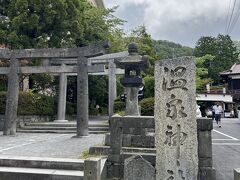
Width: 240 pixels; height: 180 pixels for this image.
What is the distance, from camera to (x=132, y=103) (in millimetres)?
11312

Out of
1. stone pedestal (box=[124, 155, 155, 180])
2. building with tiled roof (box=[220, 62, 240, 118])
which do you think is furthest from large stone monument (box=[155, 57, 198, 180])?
building with tiled roof (box=[220, 62, 240, 118])

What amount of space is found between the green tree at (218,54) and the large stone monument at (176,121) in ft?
172

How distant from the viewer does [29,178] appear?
24.3 ft

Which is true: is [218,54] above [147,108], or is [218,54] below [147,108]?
above

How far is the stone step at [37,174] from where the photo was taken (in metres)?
7.17

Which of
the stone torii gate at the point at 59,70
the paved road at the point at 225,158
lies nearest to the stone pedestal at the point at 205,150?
the paved road at the point at 225,158

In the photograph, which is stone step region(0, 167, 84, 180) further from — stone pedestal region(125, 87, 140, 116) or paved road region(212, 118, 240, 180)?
stone pedestal region(125, 87, 140, 116)

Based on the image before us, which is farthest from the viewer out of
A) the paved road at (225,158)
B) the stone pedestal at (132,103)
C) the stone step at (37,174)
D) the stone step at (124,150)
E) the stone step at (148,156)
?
the stone pedestal at (132,103)

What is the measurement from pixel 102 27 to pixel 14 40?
315 inches

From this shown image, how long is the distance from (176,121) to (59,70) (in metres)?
9.66

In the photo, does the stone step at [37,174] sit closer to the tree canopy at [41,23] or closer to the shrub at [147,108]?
the shrub at [147,108]

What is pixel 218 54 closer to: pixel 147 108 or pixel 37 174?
pixel 147 108

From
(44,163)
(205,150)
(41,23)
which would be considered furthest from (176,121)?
(41,23)

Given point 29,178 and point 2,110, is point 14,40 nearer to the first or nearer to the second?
point 2,110
